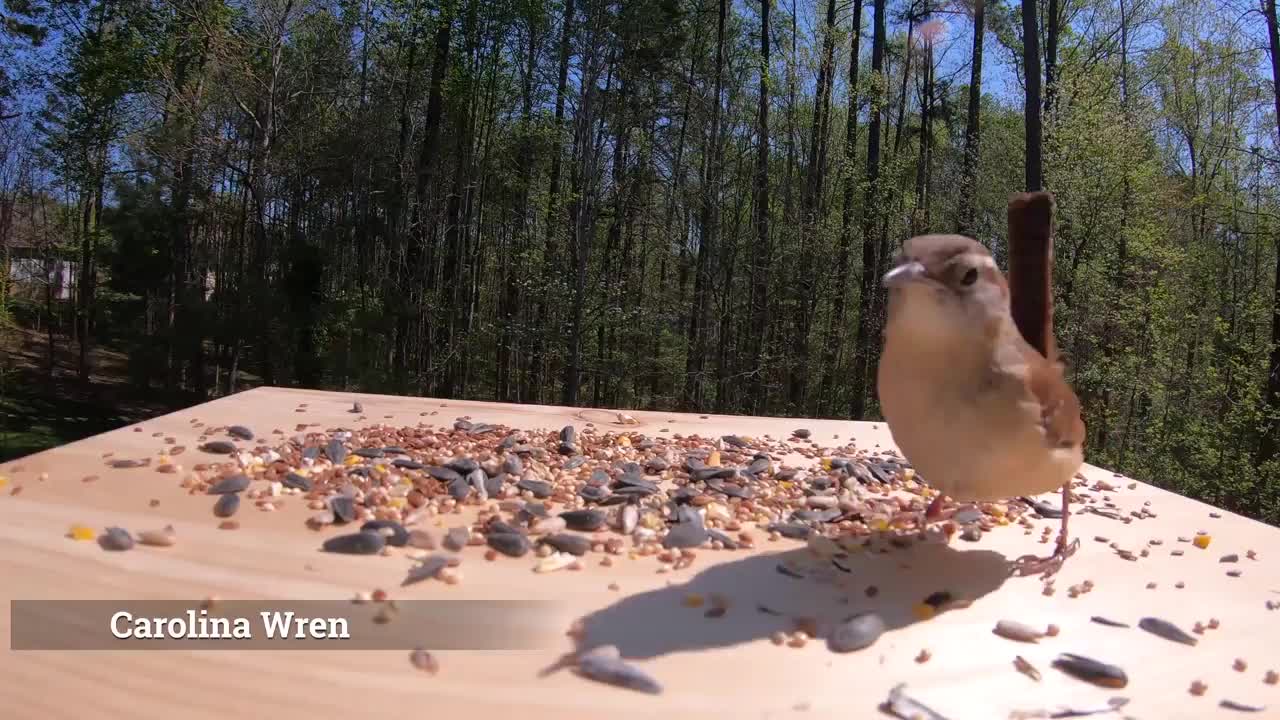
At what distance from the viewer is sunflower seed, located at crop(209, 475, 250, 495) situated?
1.80 m

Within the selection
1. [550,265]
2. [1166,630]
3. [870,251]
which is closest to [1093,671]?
[1166,630]

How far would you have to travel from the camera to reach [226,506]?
5.55 feet

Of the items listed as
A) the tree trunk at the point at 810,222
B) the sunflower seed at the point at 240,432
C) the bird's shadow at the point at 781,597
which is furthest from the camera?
the tree trunk at the point at 810,222

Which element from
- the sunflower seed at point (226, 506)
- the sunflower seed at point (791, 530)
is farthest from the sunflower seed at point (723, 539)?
the sunflower seed at point (226, 506)

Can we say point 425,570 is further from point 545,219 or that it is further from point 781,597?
point 545,219

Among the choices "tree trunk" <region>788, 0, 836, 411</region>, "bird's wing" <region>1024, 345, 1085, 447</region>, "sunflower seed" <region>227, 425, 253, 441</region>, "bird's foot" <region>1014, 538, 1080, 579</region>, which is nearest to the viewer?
"bird's wing" <region>1024, 345, 1085, 447</region>

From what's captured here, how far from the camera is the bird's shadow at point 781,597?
1258 mm

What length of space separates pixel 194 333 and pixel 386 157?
3752 millimetres

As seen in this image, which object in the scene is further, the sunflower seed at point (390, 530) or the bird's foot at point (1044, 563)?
the bird's foot at point (1044, 563)

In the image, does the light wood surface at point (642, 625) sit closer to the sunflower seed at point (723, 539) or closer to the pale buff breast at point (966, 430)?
the sunflower seed at point (723, 539)

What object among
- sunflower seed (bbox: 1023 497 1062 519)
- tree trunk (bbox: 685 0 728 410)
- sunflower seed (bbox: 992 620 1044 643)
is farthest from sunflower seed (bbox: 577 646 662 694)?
tree trunk (bbox: 685 0 728 410)

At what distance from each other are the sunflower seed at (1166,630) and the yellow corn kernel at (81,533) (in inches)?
86.1

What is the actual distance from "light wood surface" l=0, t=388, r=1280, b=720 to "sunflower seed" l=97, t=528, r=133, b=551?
3 centimetres

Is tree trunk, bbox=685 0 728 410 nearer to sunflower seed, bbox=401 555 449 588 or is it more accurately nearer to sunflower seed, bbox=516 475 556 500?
sunflower seed, bbox=516 475 556 500
